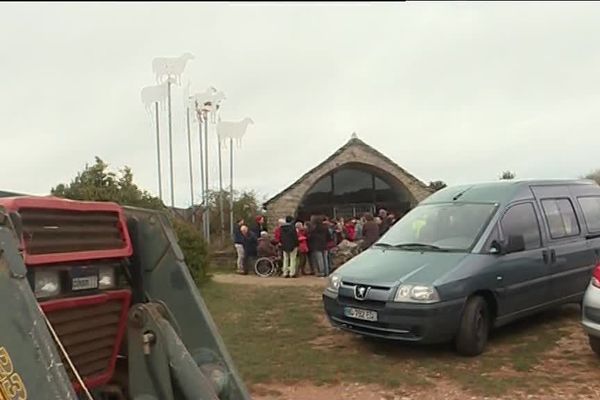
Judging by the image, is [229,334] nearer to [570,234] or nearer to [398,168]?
[570,234]

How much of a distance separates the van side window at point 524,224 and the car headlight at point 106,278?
5813mm

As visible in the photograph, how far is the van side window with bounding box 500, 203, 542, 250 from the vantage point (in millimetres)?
7957

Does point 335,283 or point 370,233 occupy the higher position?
point 370,233

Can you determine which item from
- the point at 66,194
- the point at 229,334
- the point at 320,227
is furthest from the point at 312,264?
the point at 229,334

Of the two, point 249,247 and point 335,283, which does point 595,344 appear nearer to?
Answer: point 335,283

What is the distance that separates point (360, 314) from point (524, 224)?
2553 millimetres

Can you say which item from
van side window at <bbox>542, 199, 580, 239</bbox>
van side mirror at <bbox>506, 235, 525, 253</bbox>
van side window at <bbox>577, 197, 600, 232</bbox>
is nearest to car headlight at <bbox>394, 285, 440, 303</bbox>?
van side mirror at <bbox>506, 235, 525, 253</bbox>

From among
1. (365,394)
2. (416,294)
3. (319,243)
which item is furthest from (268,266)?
(365,394)

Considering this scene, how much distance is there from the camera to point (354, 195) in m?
31.0

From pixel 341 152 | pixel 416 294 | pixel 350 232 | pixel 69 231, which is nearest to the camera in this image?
pixel 69 231

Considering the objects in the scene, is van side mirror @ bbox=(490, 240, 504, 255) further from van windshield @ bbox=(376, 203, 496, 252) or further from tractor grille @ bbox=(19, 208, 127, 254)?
tractor grille @ bbox=(19, 208, 127, 254)

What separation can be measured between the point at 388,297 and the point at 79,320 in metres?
4.64

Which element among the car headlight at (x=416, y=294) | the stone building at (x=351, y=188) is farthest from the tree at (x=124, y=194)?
the stone building at (x=351, y=188)

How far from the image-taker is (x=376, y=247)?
8398mm
